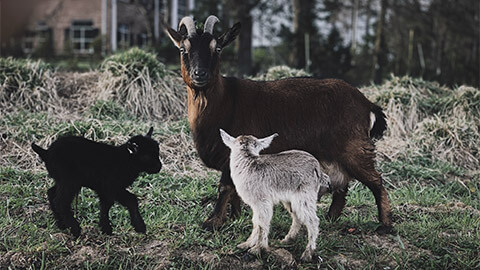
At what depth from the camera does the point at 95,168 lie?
3426 millimetres

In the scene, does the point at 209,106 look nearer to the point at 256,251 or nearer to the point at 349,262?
the point at 256,251

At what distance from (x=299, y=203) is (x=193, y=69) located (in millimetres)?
1298

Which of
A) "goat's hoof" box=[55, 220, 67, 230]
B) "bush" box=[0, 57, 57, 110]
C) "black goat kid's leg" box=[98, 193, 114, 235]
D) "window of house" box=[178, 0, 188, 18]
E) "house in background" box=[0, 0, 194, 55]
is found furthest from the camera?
"window of house" box=[178, 0, 188, 18]

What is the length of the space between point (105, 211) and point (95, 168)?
406 millimetres

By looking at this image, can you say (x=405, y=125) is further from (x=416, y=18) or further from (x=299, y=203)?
(x=416, y=18)

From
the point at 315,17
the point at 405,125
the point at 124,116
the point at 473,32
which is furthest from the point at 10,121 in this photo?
the point at 473,32

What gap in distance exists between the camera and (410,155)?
7453 millimetres

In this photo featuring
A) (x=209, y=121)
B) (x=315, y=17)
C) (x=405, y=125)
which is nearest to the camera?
(x=209, y=121)

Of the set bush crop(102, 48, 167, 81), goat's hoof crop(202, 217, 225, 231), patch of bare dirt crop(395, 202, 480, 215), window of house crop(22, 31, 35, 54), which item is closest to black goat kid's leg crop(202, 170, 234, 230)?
goat's hoof crop(202, 217, 225, 231)

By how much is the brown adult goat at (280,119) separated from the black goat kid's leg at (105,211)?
0.78 meters

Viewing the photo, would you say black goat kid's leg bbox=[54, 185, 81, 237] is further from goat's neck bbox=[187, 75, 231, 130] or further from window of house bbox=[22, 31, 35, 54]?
window of house bbox=[22, 31, 35, 54]

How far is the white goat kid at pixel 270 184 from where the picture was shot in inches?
133

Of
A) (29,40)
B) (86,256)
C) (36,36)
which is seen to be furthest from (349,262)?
(29,40)

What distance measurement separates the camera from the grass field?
362 cm
